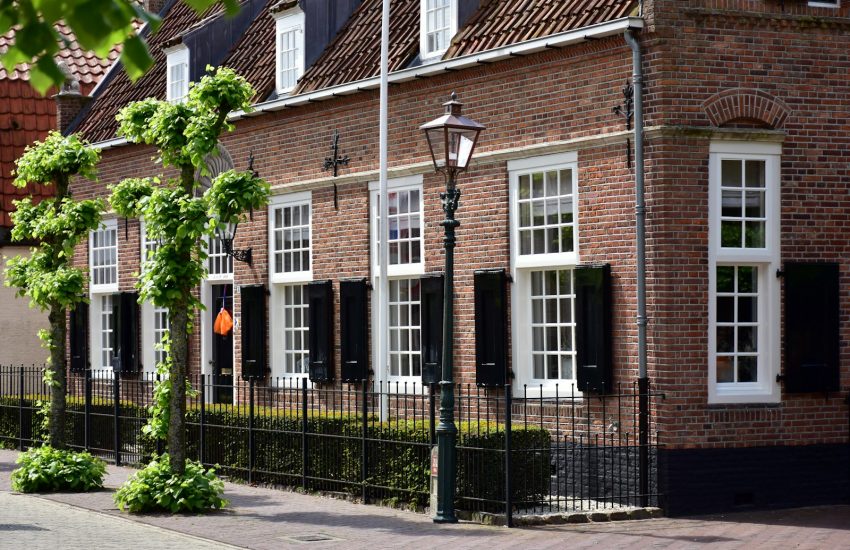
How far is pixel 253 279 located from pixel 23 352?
893 cm

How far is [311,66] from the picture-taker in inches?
838

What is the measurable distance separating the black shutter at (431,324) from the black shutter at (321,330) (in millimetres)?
2133

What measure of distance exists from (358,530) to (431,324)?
4.91m

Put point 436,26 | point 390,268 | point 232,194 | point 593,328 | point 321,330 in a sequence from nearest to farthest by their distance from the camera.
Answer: point 232,194 → point 593,328 → point 436,26 → point 390,268 → point 321,330

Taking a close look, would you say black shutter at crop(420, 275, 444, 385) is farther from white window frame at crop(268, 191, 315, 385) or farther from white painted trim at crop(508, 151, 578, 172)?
white window frame at crop(268, 191, 315, 385)

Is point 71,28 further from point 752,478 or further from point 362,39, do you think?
point 362,39

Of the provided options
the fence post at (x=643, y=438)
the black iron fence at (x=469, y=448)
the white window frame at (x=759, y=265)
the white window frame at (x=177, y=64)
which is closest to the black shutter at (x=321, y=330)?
the black iron fence at (x=469, y=448)

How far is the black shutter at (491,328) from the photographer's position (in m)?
16.9

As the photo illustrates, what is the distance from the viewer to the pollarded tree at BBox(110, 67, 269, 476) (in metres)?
15.4

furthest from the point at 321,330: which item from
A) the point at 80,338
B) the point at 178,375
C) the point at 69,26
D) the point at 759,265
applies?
the point at 69,26

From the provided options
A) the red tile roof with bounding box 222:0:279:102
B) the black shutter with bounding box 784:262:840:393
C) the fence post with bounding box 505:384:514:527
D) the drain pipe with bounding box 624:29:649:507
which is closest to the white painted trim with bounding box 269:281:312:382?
the red tile roof with bounding box 222:0:279:102

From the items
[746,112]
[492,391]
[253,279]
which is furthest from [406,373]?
[746,112]

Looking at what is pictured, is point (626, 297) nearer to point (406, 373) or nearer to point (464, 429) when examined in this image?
point (464, 429)

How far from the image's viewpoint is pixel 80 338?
27.4 metres
